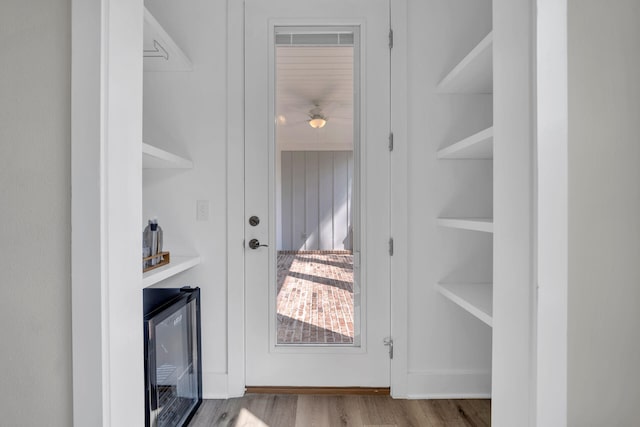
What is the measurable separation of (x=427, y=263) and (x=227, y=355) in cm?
119

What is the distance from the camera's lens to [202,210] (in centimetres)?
198

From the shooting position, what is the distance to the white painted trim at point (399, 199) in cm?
197

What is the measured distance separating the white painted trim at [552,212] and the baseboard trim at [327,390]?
127 cm

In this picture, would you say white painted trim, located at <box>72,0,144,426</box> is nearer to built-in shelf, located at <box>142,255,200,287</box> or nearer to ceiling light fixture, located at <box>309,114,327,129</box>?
built-in shelf, located at <box>142,255,200,287</box>

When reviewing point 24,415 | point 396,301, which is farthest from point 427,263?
point 24,415

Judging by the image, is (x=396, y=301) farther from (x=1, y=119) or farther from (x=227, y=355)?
(x=1, y=119)

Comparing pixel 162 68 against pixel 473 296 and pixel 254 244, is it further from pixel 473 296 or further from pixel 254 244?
pixel 473 296

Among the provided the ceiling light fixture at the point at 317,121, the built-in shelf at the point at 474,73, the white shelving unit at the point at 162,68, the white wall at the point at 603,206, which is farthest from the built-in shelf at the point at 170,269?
the built-in shelf at the point at 474,73

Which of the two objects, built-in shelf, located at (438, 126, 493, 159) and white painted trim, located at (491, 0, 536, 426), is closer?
white painted trim, located at (491, 0, 536, 426)

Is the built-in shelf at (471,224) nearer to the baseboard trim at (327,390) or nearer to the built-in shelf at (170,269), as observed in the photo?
the baseboard trim at (327,390)

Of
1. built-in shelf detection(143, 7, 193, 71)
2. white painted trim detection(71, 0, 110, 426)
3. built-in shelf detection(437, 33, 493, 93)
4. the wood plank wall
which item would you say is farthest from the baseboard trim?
built-in shelf detection(143, 7, 193, 71)

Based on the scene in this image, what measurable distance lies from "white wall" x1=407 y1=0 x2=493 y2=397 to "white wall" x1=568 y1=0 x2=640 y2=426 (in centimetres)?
114

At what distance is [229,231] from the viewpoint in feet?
6.50

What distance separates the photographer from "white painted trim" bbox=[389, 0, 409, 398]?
197cm
